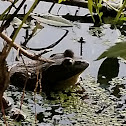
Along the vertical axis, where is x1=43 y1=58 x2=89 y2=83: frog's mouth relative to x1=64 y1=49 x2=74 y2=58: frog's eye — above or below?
below

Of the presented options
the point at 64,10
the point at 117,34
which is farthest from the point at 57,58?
the point at 64,10

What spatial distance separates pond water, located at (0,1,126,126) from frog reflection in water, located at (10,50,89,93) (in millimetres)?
46

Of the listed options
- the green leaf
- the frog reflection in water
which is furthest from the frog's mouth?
the green leaf

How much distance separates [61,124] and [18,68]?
400 millimetres

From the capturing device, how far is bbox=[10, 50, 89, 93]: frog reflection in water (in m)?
1.65

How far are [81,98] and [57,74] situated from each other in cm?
16

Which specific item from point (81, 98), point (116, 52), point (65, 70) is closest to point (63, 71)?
point (65, 70)

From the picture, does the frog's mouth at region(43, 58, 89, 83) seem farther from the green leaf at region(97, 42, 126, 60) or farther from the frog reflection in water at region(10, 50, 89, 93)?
the green leaf at region(97, 42, 126, 60)

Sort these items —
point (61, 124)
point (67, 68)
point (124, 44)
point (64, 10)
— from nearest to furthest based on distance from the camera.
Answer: point (124, 44)
point (61, 124)
point (67, 68)
point (64, 10)

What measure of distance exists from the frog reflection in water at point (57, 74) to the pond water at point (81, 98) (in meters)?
0.05

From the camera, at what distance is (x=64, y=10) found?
88.3 inches

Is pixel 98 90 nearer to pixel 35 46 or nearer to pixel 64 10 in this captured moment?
pixel 35 46

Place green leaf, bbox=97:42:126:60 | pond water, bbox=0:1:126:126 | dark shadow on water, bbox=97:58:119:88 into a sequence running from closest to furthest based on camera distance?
green leaf, bbox=97:42:126:60 < pond water, bbox=0:1:126:126 < dark shadow on water, bbox=97:58:119:88

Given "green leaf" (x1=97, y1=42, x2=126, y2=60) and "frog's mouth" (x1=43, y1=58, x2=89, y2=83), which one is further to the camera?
"frog's mouth" (x1=43, y1=58, x2=89, y2=83)
